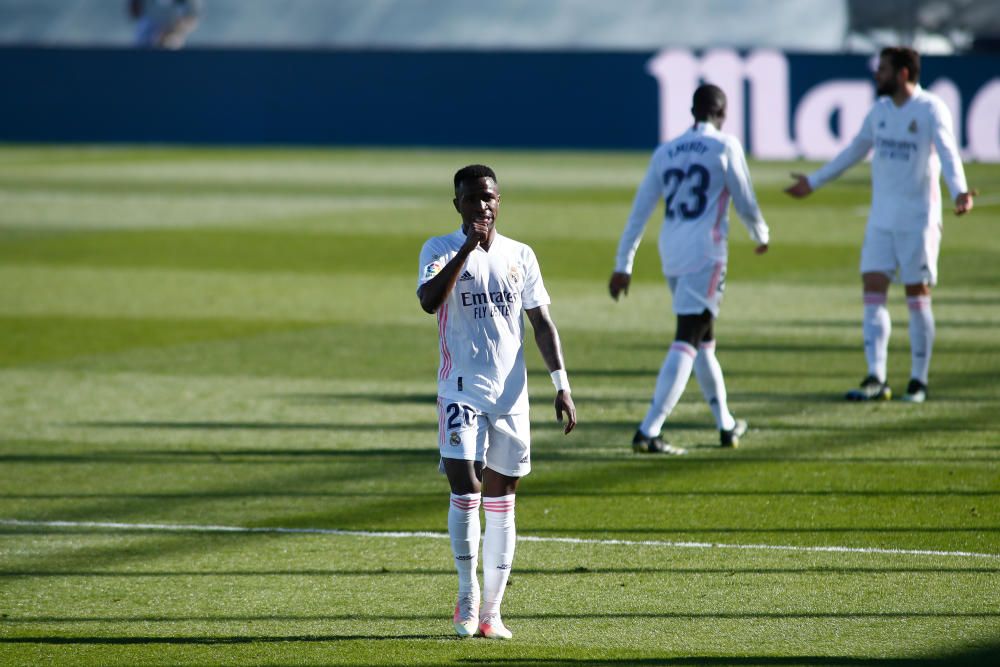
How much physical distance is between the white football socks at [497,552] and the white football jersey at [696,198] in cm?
350

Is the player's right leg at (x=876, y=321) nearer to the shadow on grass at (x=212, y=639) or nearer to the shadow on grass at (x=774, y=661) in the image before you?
the shadow on grass at (x=774, y=661)

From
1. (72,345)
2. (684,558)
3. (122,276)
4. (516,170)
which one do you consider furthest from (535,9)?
(684,558)

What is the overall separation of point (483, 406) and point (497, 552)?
1.81ft

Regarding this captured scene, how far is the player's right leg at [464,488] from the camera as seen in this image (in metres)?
6.29

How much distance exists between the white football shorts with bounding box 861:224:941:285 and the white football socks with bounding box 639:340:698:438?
2.17 metres

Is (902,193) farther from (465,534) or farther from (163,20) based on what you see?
(163,20)

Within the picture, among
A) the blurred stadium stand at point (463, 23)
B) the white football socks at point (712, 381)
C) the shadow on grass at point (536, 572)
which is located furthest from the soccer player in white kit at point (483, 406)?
the blurred stadium stand at point (463, 23)

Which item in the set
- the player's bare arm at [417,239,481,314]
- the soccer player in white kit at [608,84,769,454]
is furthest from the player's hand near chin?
the soccer player in white kit at [608,84,769,454]

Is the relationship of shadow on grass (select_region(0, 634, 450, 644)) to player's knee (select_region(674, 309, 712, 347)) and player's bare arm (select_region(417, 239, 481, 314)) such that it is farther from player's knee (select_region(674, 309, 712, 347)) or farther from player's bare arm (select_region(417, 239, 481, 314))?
player's knee (select_region(674, 309, 712, 347))

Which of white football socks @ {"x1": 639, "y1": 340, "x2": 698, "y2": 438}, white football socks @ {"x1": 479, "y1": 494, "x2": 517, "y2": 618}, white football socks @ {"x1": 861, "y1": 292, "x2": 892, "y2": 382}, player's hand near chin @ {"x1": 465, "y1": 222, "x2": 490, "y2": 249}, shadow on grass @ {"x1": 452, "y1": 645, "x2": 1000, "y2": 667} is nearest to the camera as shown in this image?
shadow on grass @ {"x1": 452, "y1": 645, "x2": 1000, "y2": 667}

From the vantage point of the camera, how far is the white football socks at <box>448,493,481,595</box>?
632 centimetres

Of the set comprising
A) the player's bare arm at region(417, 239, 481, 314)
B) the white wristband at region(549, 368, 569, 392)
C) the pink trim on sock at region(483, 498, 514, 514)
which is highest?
the player's bare arm at region(417, 239, 481, 314)

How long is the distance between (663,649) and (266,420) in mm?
5216

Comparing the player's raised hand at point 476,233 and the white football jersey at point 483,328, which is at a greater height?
the player's raised hand at point 476,233
